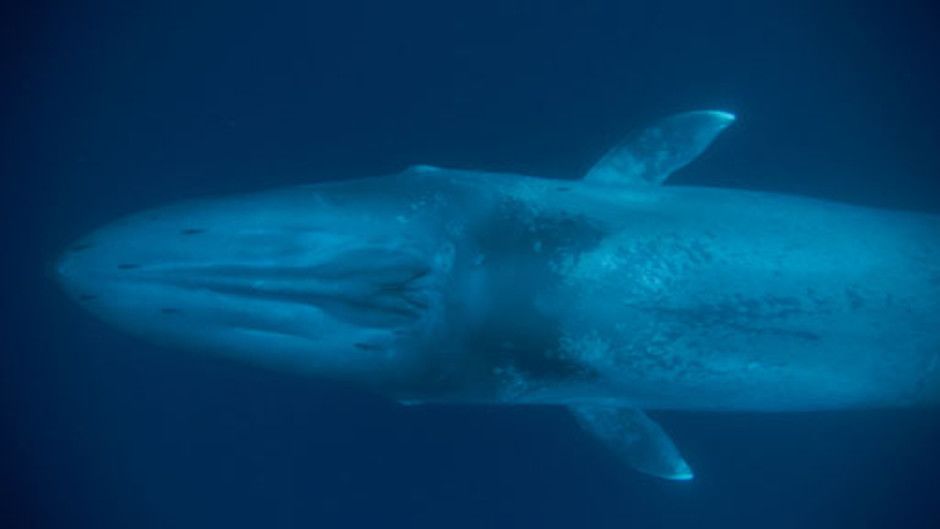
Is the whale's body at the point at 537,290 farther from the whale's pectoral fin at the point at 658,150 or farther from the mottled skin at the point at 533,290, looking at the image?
the whale's pectoral fin at the point at 658,150

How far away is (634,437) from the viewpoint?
722 cm

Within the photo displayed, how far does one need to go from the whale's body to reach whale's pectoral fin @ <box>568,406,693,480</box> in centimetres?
24

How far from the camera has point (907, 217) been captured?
7520mm

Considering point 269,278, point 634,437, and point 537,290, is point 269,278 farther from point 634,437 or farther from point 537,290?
point 634,437

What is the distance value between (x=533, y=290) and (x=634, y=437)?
220 cm

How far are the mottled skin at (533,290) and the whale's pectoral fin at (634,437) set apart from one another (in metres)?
0.39

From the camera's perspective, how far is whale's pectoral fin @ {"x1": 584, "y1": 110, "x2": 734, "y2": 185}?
7.27 meters

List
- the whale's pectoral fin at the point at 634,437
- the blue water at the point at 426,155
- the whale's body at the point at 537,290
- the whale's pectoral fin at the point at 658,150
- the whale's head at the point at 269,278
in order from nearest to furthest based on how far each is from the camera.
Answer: the whale's head at the point at 269,278
the whale's body at the point at 537,290
the whale's pectoral fin at the point at 634,437
the whale's pectoral fin at the point at 658,150
the blue water at the point at 426,155

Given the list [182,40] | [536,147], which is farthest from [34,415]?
[536,147]

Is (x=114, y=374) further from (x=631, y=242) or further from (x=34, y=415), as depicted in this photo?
(x=631, y=242)

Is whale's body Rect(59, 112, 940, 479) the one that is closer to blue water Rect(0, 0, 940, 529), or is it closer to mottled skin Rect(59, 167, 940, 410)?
mottled skin Rect(59, 167, 940, 410)

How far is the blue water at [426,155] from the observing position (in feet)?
34.7

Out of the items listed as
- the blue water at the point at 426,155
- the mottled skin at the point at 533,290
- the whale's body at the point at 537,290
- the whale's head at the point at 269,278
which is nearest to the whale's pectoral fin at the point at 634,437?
the whale's body at the point at 537,290

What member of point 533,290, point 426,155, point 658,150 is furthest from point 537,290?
point 426,155
